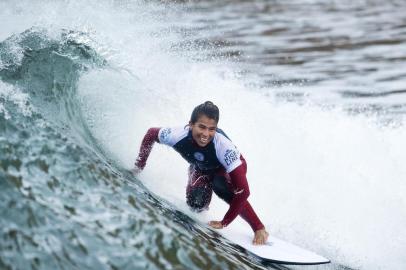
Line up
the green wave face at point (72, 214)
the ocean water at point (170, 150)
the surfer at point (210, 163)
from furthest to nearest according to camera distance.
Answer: the surfer at point (210, 163), the ocean water at point (170, 150), the green wave face at point (72, 214)

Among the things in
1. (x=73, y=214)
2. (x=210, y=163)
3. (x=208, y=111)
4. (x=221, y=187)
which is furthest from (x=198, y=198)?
(x=73, y=214)

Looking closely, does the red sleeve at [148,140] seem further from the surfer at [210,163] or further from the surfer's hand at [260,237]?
the surfer's hand at [260,237]

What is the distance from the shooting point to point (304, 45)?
1385cm

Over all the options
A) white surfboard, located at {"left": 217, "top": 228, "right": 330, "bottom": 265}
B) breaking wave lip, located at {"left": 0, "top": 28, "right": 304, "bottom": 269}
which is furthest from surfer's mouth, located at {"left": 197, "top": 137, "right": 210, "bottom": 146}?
white surfboard, located at {"left": 217, "top": 228, "right": 330, "bottom": 265}

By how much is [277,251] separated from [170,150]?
2215mm

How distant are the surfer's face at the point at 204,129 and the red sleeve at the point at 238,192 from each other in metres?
0.34

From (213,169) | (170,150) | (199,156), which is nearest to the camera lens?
(199,156)

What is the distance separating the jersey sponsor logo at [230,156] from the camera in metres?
4.43

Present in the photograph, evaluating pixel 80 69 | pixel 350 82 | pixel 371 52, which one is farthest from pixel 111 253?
pixel 371 52

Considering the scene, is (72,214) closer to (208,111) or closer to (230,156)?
(208,111)

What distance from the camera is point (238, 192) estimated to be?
4.35m

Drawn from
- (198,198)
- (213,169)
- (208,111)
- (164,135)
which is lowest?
(198,198)

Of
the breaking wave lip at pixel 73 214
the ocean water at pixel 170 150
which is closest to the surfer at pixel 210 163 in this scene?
the ocean water at pixel 170 150

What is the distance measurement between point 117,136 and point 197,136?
1.68 meters
